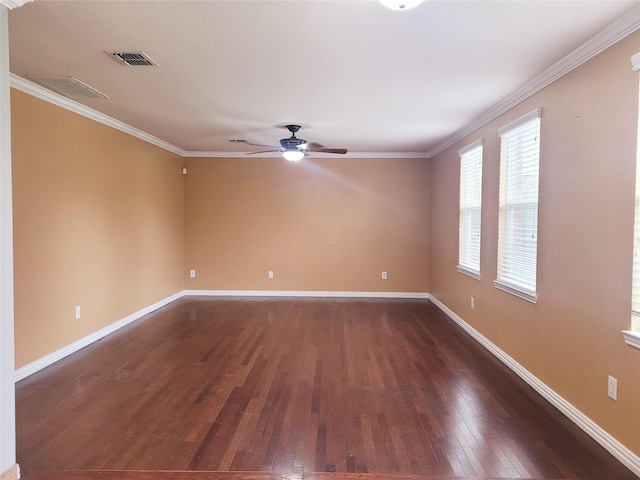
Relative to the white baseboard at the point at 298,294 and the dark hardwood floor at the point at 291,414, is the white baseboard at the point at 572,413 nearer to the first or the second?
the dark hardwood floor at the point at 291,414

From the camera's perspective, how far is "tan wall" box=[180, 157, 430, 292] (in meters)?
6.27

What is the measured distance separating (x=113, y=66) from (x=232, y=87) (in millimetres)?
885

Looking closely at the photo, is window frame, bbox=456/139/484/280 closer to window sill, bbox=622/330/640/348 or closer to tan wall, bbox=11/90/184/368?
window sill, bbox=622/330/640/348

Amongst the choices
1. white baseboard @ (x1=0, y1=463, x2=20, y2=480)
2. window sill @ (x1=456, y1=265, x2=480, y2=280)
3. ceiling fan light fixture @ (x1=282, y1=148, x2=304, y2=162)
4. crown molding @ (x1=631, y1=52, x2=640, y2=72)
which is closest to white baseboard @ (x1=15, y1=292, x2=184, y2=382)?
white baseboard @ (x1=0, y1=463, x2=20, y2=480)

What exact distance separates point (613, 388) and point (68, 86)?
455 centimetres

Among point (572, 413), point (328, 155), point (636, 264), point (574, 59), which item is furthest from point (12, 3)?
point (328, 155)

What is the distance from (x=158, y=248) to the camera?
5.49 meters

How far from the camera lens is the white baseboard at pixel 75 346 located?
3102 millimetres

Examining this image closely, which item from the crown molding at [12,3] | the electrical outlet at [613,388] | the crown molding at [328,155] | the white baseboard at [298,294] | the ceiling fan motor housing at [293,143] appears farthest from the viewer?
the white baseboard at [298,294]

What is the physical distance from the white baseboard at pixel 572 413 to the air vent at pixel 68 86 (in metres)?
4.46

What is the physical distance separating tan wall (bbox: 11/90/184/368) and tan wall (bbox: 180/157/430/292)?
3.24 feet

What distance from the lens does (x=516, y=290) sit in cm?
323

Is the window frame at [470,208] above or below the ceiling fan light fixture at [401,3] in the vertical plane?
below

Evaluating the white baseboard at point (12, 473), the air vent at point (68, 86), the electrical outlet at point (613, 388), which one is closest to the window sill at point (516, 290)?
the electrical outlet at point (613, 388)
